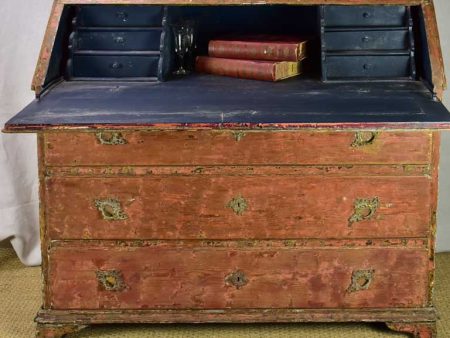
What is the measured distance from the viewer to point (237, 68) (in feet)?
9.43

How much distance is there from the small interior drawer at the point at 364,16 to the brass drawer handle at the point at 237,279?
0.89 metres

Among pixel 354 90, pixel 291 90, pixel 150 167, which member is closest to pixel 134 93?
pixel 150 167

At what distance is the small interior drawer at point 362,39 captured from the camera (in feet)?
9.25

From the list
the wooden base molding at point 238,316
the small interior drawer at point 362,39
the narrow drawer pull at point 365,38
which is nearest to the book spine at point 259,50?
the small interior drawer at point 362,39

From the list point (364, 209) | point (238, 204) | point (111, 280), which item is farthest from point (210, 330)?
point (364, 209)

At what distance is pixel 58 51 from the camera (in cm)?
282

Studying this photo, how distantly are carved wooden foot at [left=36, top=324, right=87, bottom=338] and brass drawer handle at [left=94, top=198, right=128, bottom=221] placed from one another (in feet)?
1.29

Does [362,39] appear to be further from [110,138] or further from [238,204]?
[110,138]

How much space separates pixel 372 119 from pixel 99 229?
0.89 metres

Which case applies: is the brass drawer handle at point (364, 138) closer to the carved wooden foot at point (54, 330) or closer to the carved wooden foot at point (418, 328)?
the carved wooden foot at point (418, 328)

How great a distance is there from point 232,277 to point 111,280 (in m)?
0.38

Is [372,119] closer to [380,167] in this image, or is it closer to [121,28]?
[380,167]

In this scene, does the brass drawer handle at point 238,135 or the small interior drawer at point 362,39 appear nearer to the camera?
the brass drawer handle at point 238,135

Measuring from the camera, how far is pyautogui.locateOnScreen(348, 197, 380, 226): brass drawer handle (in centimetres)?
253
